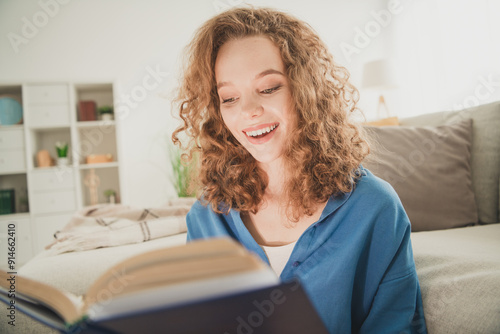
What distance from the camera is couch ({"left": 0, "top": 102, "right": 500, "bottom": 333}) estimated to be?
1.22 metres

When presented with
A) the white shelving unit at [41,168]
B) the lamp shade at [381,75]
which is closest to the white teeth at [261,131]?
the lamp shade at [381,75]

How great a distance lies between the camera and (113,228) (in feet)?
5.56

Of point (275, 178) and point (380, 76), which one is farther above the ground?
point (380, 76)

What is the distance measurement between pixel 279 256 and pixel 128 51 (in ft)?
13.8

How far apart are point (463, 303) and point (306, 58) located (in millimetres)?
750

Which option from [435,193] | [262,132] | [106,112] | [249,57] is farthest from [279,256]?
[106,112]

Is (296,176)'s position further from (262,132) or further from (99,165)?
(99,165)

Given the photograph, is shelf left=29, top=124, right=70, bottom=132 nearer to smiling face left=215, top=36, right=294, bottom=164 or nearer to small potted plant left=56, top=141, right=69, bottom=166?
small potted plant left=56, top=141, right=69, bottom=166

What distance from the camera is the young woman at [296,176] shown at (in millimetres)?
857

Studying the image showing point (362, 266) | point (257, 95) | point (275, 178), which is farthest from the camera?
point (275, 178)

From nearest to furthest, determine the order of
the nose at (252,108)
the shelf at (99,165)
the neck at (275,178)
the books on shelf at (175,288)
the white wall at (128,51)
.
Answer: the books on shelf at (175,288) → the nose at (252,108) → the neck at (275,178) → the shelf at (99,165) → the white wall at (128,51)

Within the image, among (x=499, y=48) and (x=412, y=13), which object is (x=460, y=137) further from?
(x=412, y=13)

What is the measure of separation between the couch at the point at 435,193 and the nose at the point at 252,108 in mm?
651

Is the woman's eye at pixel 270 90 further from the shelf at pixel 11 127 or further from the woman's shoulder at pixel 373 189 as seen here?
the shelf at pixel 11 127
